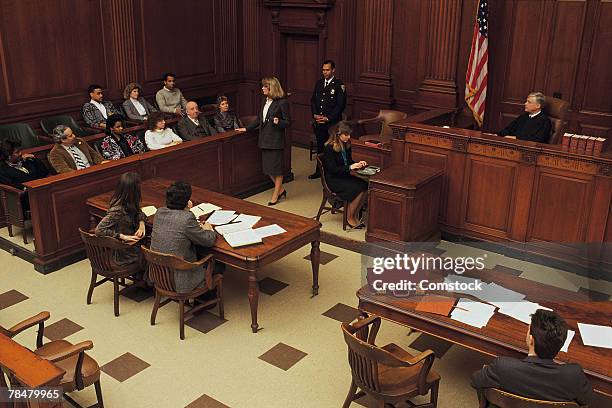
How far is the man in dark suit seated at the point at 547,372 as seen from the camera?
3.24 m

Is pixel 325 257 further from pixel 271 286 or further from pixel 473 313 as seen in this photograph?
pixel 473 313

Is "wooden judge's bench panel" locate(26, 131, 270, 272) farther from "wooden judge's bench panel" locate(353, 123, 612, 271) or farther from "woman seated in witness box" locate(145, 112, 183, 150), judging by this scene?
"wooden judge's bench panel" locate(353, 123, 612, 271)

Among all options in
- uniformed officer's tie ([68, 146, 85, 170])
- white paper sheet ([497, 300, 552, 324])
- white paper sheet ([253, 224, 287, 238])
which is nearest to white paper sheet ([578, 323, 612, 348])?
white paper sheet ([497, 300, 552, 324])

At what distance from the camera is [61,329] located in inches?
209

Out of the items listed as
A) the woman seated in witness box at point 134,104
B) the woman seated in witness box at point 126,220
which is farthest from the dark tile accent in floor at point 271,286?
the woman seated in witness box at point 134,104

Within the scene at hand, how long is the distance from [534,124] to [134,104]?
5.47 metres

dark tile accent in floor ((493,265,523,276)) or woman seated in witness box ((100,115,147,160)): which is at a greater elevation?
woman seated in witness box ((100,115,147,160))

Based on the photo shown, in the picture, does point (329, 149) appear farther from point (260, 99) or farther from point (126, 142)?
point (260, 99)

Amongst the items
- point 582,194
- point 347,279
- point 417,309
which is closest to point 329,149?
point 347,279

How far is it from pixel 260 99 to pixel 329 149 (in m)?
4.61

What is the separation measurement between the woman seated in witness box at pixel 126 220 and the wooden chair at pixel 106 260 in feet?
0.19

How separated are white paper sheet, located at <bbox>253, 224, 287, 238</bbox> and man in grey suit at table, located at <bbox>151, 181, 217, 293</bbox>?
1.64 ft

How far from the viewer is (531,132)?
272 inches

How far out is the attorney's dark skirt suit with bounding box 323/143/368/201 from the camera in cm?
719
